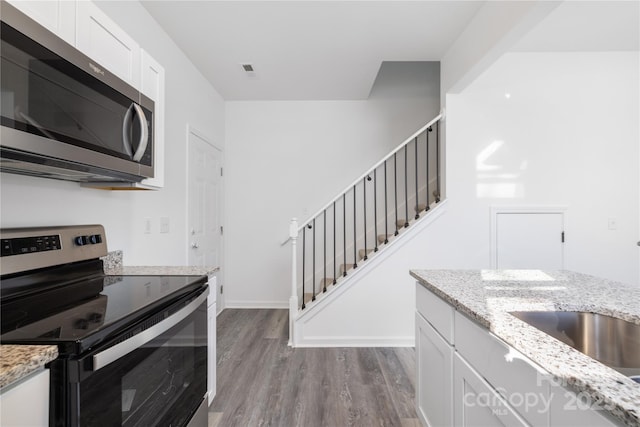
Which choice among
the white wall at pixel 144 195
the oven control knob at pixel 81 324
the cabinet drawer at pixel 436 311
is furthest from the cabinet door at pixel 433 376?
the white wall at pixel 144 195

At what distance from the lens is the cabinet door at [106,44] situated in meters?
1.23

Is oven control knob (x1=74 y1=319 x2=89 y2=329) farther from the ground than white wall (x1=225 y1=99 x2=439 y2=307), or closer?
closer

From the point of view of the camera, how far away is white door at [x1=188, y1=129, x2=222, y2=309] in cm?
307

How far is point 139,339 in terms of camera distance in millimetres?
1012

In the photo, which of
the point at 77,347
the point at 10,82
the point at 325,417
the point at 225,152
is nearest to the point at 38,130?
the point at 10,82

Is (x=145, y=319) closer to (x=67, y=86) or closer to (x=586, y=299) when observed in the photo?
(x=67, y=86)

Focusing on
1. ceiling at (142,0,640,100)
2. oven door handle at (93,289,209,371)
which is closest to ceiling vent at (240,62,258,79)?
ceiling at (142,0,640,100)

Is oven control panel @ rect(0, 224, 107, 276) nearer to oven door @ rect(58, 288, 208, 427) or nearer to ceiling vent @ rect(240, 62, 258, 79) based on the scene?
oven door @ rect(58, 288, 208, 427)

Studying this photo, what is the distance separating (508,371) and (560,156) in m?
2.89

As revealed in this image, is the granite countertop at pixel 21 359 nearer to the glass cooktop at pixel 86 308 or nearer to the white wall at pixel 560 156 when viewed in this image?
the glass cooktop at pixel 86 308

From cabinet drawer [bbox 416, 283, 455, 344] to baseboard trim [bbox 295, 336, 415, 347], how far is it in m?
1.33

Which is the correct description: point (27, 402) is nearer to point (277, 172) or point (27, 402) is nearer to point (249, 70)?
point (249, 70)

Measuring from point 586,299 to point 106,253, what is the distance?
2.24 metres

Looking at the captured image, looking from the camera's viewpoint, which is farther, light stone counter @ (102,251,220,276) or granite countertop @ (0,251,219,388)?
light stone counter @ (102,251,220,276)
